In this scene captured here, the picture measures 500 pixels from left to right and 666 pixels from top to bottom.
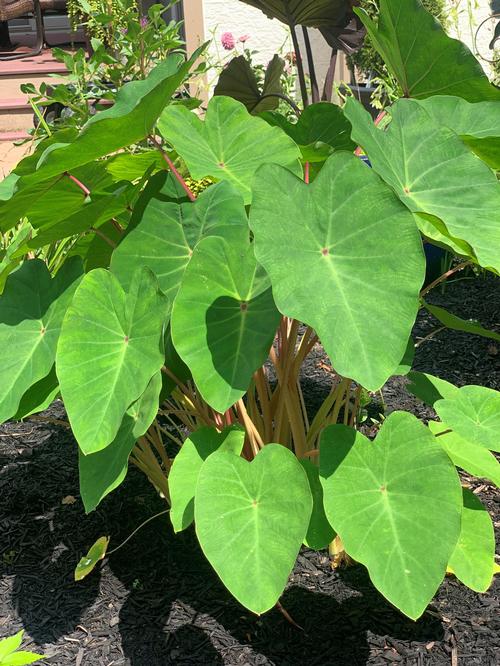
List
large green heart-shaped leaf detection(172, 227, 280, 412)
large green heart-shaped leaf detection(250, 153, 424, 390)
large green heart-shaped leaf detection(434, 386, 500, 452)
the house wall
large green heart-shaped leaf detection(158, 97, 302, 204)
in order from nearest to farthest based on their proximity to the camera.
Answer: large green heart-shaped leaf detection(250, 153, 424, 390)
large green heart-shaped leaf detection(172, 227, 280, 412)
large green heart-shaped leaf detection(434, 386, 500, 452)
large green heart-shaped leaf detection(158, 97, 302, 204)
the house wall

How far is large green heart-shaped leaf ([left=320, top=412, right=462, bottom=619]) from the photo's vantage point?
1144mm

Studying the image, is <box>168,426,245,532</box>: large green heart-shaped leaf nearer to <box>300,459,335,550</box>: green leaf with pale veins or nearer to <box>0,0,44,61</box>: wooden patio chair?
<box>300,459,335,550</box>: green leaf with pale veins

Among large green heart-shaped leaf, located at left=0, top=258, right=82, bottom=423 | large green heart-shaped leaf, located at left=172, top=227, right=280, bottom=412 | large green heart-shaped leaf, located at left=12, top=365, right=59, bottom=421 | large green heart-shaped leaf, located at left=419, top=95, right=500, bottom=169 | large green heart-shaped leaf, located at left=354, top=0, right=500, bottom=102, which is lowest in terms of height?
large green heart-shaped leaf, located at left=12, top=365, right=59, bottom=421

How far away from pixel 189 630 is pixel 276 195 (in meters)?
0.85

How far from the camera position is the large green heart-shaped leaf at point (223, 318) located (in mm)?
1172

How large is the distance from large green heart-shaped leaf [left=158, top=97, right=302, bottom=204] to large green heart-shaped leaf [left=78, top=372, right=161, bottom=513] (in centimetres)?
41

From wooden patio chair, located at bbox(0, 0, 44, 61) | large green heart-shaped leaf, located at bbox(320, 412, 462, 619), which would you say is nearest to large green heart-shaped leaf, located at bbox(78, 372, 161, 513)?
large green heart-shaped leaf, located at bbox(320, 412, 462, 619)

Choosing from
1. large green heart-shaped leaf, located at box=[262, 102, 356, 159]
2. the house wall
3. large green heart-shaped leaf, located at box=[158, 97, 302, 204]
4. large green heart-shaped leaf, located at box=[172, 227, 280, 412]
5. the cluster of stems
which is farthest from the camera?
the house wall

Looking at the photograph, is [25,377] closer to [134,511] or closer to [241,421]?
[241,421]

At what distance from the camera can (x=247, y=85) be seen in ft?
7.98

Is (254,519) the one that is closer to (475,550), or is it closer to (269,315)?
(269,315)

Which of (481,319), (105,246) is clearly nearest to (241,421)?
(105,246)

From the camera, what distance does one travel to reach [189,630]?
4.83 feet

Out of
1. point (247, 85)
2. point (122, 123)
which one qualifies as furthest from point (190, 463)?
point (247, 85)
